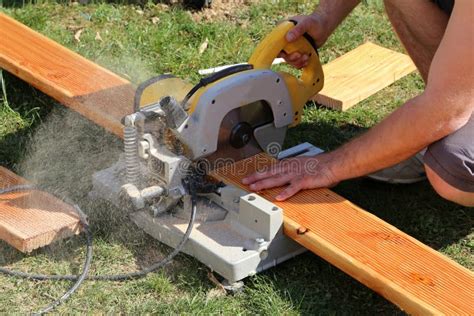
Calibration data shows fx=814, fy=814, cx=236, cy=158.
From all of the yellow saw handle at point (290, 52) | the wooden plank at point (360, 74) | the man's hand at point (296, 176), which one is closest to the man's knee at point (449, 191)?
the man's hand at point (296, 176)

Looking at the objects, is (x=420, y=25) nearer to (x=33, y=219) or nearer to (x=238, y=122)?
(x=238, y=122)

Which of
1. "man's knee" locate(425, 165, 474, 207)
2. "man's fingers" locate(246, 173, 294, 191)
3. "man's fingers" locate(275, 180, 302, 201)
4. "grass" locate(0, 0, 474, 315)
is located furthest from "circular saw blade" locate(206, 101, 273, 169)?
"man's knee" locate(425, 165, 474, 207)

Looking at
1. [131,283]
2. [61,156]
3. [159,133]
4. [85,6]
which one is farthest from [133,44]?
[131,283]

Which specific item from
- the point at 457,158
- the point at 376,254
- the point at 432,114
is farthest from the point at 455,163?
the point at 376,254

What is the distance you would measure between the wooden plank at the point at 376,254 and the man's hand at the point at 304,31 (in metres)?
0.76

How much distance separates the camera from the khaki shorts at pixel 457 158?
11.0 ft

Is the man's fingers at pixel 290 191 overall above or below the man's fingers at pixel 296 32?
below

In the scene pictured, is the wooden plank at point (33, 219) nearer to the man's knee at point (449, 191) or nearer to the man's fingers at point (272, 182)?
the man's fingers at point (272, 182)

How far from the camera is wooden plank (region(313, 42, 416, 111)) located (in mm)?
4895

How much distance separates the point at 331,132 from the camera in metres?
4.68

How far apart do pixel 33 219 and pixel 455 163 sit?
1.85m

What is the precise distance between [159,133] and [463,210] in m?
1.58

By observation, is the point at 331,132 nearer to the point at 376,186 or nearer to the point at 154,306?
the point at 376,186

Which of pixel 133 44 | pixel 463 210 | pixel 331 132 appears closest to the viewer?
pixel 463 210
